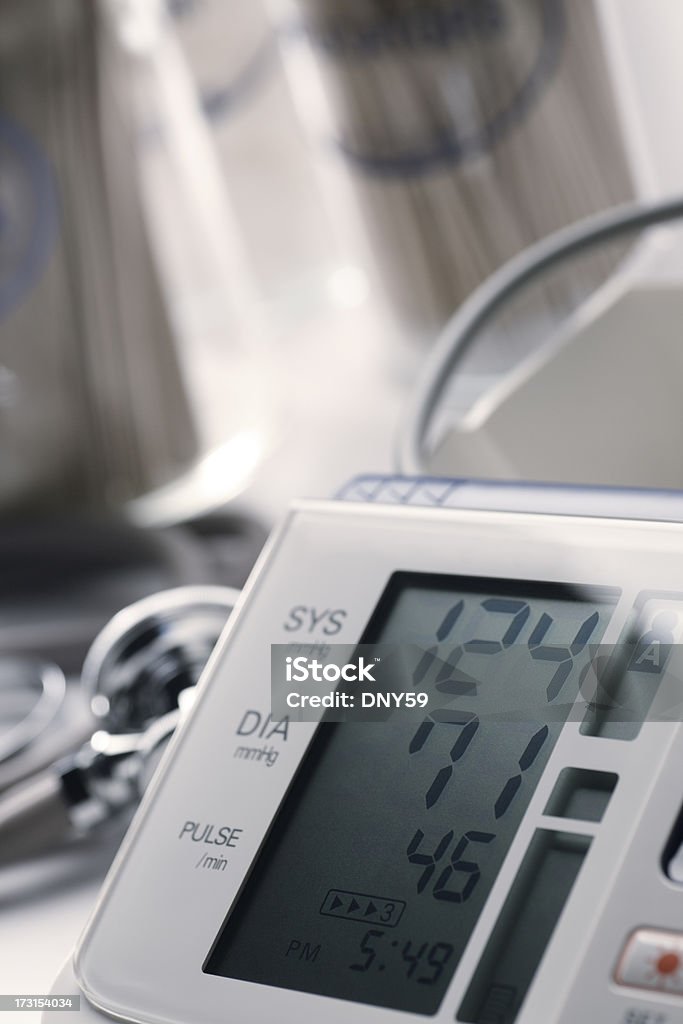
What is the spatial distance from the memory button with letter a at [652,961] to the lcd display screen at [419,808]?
0.10ft

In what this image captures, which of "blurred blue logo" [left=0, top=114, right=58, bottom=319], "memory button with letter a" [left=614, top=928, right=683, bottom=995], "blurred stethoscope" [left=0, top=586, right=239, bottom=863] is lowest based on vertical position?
"memory button with letter a" [left=614, top=928, right=683, bottom=995]

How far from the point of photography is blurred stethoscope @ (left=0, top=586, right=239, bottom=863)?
1.15 ft

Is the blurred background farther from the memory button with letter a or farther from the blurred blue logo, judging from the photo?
the memory button with letter a

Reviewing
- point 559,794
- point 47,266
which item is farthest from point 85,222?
point 559,794

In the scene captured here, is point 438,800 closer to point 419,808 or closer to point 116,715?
point 419,808

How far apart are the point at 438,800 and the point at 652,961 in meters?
0.05

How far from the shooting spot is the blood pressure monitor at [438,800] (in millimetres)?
214

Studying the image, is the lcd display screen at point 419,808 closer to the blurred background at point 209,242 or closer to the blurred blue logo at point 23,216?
the blurred background at point 209,242

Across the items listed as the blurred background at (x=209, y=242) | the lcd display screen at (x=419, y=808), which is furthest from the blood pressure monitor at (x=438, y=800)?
the blurred background at (x=209, y=242)

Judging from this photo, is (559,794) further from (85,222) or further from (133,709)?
(85,222)

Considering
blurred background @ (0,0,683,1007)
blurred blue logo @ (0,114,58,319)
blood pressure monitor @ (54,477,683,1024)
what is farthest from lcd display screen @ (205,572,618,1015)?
blurred blue logo @ (0,114,58,319)

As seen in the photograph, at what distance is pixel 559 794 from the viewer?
0.23m

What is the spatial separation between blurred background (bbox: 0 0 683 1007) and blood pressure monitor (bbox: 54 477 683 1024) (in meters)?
0.15

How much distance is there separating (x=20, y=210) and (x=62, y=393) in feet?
0.23
